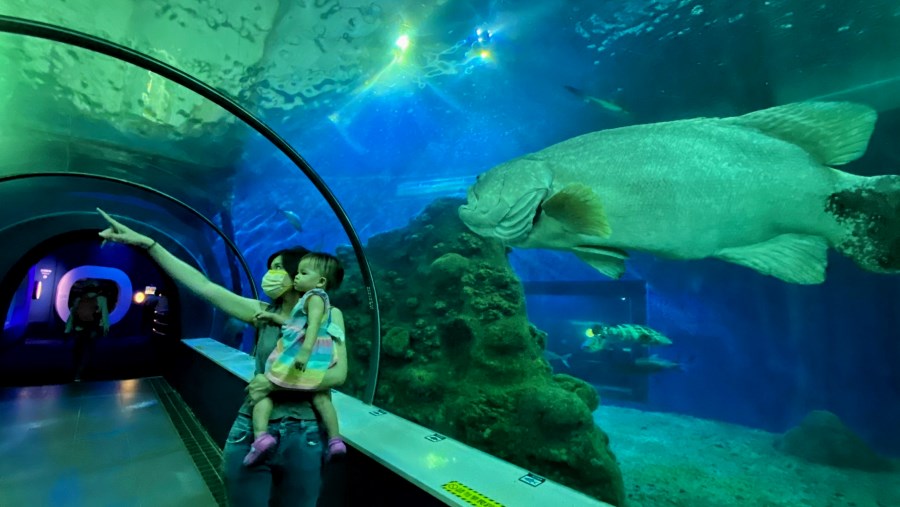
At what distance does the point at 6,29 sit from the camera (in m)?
2.36

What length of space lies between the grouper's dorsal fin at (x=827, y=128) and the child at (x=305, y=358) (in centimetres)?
243

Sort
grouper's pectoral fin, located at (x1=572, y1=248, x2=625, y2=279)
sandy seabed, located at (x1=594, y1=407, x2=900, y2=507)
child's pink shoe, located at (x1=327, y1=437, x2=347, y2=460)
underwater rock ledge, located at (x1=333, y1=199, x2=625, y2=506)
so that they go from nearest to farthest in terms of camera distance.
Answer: child's pink shoe, located at (x1=327, y1=437, x2=347, y2=460) < grouper's pectoral fin, located at (x1=572, y1=248, x2=625, y2=279) < underwater rock ledge, located at (x1=333, y1=199, x2=625, y2=506) < sandy seabed, located at (x1=594, y1=407, x2=900, y2=507)

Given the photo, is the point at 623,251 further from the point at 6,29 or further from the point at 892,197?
the point at 6,29

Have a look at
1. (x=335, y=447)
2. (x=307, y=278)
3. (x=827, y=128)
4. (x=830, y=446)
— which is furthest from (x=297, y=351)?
(x=830, y=446)

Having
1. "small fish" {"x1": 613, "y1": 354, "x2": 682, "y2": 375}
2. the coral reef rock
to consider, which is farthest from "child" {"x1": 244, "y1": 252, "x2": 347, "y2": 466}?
the coral reef rock

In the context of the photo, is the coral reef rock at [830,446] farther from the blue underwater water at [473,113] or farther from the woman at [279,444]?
the woman at [279,444]

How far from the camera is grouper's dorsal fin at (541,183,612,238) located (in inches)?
71.9

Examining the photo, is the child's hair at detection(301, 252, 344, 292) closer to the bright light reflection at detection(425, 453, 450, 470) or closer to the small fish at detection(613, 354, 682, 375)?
the bright light reflection at detection(425, 453, 450, 470)

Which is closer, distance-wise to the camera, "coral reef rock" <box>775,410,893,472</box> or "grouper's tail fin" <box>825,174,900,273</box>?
"grouper's tail fin" <box>825,174,900,273</box>

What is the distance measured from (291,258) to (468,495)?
4.79ft

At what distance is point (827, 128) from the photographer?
1.86 meters

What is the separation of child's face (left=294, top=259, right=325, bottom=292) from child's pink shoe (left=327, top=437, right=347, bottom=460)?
2.38ft

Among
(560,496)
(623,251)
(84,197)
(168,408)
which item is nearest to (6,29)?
(623,251)

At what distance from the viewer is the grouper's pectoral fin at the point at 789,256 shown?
186cm
